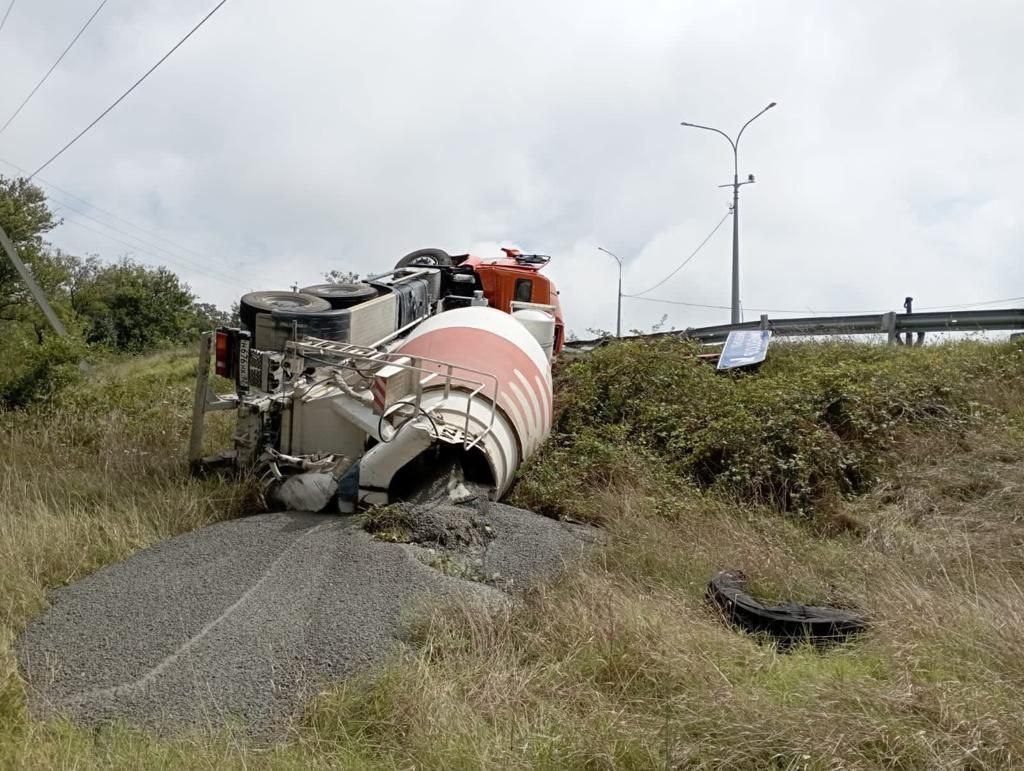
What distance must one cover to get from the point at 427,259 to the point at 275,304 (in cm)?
494

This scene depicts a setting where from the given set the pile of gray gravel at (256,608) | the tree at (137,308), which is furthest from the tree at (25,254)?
the pile of gray gravel at (256,608)

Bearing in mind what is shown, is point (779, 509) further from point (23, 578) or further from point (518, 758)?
point (23, 578)

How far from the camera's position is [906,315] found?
43.5 ft

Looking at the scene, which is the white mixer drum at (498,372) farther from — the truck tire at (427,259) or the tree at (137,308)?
the tree at (137,308)

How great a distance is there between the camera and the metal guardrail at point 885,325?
40.8 ft

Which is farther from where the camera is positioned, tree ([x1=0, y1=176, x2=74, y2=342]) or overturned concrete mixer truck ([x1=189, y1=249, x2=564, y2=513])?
tree ([x1=0, y1=176, x2=74, y2=342])

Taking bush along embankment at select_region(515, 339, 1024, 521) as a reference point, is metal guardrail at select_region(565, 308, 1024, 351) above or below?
above

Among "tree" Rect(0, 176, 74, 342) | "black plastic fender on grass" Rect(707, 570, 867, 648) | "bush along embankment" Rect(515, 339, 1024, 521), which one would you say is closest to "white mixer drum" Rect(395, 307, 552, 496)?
"bush along embankment" Rect(515, 339, 1024, 521)

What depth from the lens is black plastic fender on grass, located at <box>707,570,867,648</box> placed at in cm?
461

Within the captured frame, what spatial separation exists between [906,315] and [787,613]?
9739 mm

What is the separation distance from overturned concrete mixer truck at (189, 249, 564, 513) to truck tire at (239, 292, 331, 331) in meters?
0.02

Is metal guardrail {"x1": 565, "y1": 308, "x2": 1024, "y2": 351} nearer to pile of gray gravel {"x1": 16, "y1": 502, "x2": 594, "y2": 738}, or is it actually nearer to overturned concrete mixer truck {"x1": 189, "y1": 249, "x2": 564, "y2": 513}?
overturned concrete mixer truck {"x1": 189, "y1": 249, "x2": 564, "y2": 513}

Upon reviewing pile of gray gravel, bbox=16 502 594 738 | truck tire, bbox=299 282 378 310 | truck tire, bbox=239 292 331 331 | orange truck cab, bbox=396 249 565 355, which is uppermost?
orange truck cab, bbox=396 249 565 355

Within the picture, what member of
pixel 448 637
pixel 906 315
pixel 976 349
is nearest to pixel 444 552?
pixel 448 637
